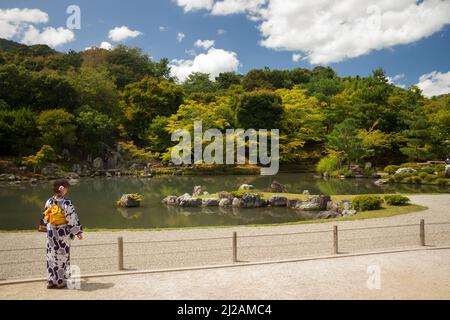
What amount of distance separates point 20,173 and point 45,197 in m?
12.7

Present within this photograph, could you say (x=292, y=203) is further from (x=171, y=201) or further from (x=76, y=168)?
(x=76, y=168)

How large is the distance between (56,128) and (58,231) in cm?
3094

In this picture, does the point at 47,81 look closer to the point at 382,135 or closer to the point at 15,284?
the point at 382,135

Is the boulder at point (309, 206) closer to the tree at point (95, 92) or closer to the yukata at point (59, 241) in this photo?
the yukata at point (59, 241)

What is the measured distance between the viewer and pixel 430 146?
107 ft

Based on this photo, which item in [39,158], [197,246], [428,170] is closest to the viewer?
[197,246]

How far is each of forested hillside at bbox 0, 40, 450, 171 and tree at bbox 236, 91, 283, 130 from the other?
9 cm

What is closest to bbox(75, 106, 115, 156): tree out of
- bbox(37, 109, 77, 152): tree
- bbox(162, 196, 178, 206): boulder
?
bbox(37, 109, 77, 152): tree

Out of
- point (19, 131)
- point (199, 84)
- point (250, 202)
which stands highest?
point (199, 84)

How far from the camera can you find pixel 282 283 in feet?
19.1

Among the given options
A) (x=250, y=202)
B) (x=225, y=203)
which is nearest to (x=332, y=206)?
(x=250, y=202)

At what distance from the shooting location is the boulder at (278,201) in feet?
55.5

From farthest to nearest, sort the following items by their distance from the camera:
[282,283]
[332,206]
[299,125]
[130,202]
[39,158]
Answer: [299,125]
[39,158]
[130,202]
[332,206]
[282,283]
